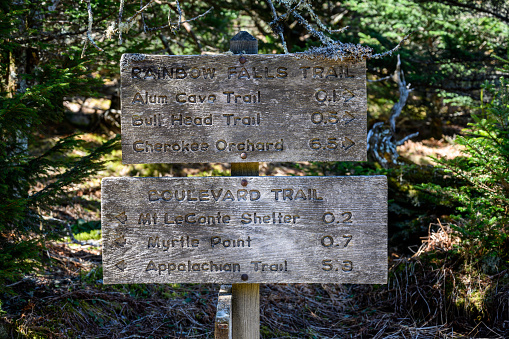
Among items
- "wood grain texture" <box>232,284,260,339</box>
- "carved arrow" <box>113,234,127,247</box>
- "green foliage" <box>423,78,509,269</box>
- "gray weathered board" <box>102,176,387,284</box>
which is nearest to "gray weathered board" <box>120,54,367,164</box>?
"gray weathered board" <box>102,176,387,284</box>

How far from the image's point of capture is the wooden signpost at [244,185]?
2264 millimetres

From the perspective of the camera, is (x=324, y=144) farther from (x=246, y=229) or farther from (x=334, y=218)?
(x=246, y=229)

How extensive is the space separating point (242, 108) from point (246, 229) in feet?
2.29

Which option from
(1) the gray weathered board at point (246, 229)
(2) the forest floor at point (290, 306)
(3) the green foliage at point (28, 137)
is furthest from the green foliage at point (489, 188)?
(3) the green foliage at point (28, 137)

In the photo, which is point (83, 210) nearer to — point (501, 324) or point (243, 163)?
point (243, 163)

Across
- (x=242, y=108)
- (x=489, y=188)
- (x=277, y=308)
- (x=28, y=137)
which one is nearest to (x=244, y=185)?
(x=242, y=108)

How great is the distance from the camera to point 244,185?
2.28 meters

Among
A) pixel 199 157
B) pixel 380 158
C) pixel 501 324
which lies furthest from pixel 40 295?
pixel 380 158

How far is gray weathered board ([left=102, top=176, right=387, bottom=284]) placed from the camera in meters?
2.26

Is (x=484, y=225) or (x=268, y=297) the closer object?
(x=484, y=225)

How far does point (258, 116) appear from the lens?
228 centimetres

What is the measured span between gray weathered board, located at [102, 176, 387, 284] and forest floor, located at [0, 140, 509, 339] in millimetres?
1645

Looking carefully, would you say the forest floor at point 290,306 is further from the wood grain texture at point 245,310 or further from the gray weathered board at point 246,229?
the gray weathered board at point 246,229

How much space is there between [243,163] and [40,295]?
2.76 metres
